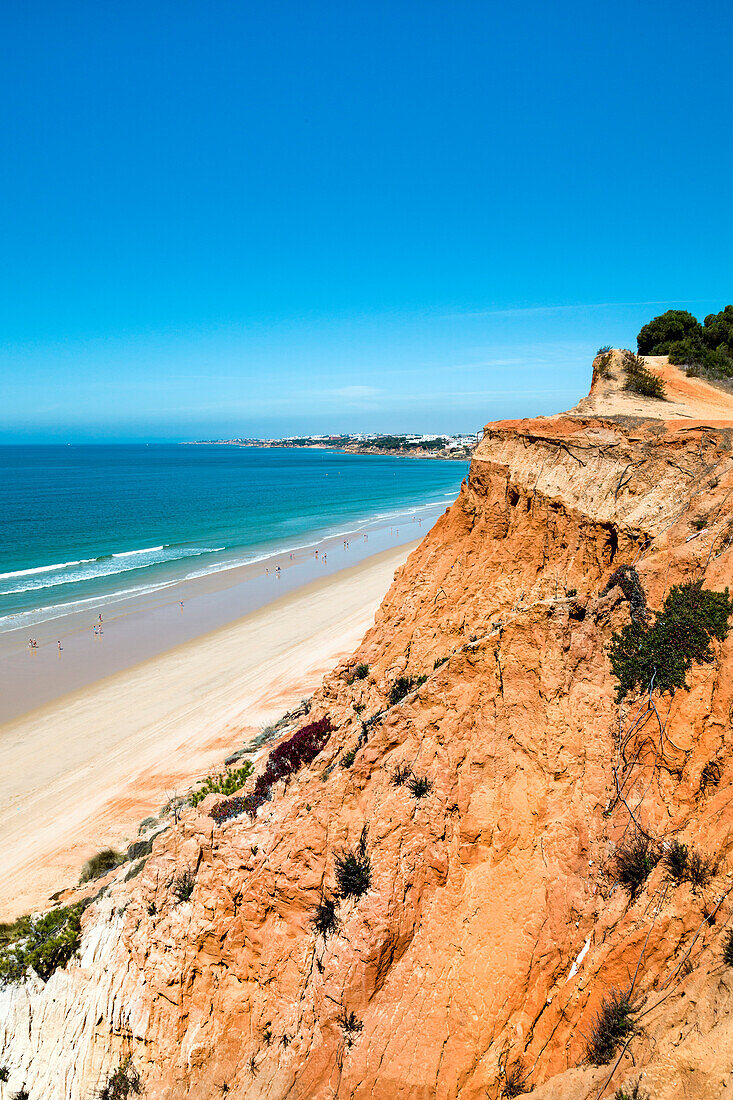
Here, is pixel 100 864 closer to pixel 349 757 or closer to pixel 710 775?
pixel 349 757

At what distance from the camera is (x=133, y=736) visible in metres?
19.0

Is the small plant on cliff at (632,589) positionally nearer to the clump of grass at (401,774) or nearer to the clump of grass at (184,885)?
the clump of grass at (401,774)

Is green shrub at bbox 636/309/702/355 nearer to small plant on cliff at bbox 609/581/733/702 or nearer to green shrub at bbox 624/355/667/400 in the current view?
green shrub at bbox 624/355/667/400

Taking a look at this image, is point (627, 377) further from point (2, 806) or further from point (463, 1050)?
point (2, 806)

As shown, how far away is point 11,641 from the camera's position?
2852 cm

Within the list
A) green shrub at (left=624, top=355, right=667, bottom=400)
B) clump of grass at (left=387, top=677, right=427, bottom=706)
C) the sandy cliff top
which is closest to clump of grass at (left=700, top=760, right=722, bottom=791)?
clump of grass at (left=387, top=677, right=427, bottom=706)

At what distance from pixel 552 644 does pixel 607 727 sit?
1.45m

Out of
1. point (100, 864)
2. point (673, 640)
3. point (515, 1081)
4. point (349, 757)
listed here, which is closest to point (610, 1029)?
point (515, 1081)

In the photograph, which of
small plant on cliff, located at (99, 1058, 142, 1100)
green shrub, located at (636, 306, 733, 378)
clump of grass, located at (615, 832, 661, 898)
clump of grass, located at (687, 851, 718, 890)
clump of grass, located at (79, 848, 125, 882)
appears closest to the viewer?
clump of grass, located at (687, 851, 718, 890)

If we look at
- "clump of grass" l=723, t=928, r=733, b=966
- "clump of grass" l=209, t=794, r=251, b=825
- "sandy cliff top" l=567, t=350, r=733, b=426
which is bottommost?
"clump of grass" l=209, t=794, r=251, b=825

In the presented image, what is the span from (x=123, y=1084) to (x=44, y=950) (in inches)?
87.6

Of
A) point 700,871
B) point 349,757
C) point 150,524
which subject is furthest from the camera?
point 150,524

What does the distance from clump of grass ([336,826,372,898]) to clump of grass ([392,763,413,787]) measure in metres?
0.92

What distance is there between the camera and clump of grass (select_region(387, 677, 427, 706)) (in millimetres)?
10096
